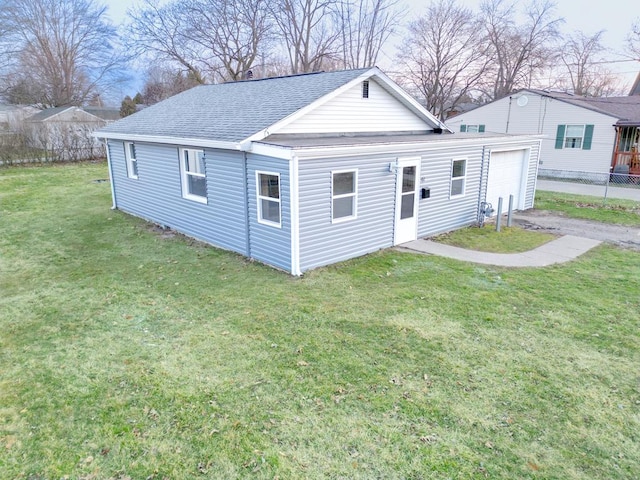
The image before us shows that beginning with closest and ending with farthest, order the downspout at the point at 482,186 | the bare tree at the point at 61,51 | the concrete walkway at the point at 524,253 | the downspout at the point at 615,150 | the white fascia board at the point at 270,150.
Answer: the white fascia board at the point at 270,150 < the concrete walkway at the point at 524,253 < the downspout at the point at 482,186 < the downspout at the point at 615,150 < the bare tree at the point at 61,51

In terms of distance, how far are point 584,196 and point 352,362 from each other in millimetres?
15389

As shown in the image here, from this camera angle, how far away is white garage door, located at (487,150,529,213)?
505 inches

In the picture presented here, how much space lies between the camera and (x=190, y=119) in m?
11.5

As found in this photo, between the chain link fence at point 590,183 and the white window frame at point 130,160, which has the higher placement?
the white window frame at point 130,160

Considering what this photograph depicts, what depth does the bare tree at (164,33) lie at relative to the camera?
30516 millimetres

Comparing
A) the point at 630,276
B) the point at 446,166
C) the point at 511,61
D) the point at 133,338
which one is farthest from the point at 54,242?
the point at 511,61

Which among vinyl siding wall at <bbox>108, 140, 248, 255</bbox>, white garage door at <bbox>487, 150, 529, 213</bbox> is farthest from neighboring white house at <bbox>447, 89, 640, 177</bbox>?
vinyl siding wall at <bbox>108, 140, 248, 255</bbox>

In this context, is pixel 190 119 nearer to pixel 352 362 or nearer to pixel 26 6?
pixel 352 362

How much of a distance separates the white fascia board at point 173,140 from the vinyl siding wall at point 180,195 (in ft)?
0.95

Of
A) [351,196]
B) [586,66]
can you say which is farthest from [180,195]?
[586,66]

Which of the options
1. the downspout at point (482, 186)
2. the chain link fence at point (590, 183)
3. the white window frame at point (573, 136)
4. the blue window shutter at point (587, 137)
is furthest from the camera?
the white window frame at point (573, 136)

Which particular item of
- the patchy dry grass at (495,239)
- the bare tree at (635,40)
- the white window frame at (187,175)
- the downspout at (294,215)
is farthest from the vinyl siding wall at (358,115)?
the bare tree at (635,40)

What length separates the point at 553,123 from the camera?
22359mm

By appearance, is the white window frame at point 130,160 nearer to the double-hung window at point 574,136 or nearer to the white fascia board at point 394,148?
the white fascia board at point 394,148
